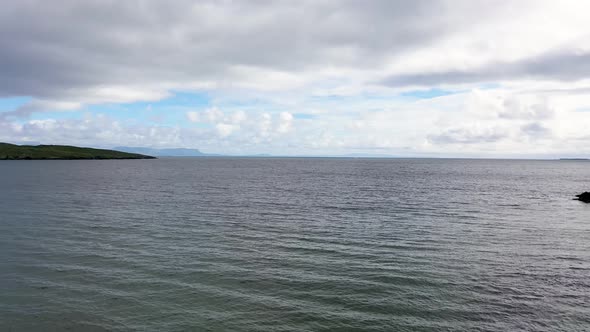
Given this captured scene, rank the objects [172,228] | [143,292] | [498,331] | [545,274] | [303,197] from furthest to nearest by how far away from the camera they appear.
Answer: [303,197] → [172,228] → [545,274] → [143,292] → [498,331]

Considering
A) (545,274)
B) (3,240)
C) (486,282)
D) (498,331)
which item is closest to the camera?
(498,331)

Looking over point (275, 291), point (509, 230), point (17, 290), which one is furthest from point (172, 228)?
point (509, 230)

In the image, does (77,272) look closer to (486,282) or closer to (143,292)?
(143,292)

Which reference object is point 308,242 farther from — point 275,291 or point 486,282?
point 486,282

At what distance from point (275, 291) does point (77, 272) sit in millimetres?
15184

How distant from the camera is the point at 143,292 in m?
23.9

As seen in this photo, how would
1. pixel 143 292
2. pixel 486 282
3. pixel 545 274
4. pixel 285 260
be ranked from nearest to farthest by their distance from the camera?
1. pixel 143 292
2. pixel 486 282
3. pixel 545 274
4. pixel 285 260

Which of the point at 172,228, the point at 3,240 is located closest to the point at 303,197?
the point at 172,228

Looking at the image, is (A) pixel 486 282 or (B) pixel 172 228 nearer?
(A) pixel 486 282

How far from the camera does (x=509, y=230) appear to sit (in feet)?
147

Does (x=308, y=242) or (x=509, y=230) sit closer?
(x=308, y=242)

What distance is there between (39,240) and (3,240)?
3522 millimetres

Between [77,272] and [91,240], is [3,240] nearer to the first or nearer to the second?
[91,240]

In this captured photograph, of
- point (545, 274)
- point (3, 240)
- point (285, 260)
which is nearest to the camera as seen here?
point (545, 274)
